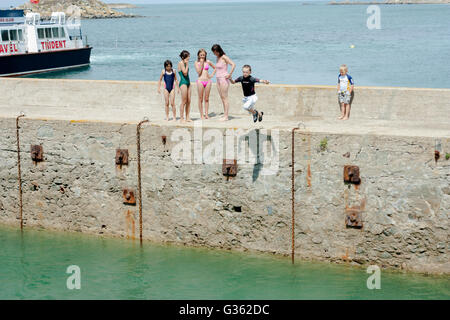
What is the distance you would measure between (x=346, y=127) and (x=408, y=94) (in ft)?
6.87

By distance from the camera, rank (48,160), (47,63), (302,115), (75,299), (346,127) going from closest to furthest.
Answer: (75,299) → (346,127) → (48,160) → (302,115) → (47,63)

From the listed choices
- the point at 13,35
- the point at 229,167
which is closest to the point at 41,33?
the point at 13,35

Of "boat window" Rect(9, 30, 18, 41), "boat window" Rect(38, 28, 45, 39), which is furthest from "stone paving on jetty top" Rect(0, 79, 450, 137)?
"boat window" Rect(38, 28, 45, 39)

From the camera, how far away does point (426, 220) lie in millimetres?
9891

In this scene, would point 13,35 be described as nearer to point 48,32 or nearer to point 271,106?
point 48,32

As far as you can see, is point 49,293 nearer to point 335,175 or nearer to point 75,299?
point 75,299

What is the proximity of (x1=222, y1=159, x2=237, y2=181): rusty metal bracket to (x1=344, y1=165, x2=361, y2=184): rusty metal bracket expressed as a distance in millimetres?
1810

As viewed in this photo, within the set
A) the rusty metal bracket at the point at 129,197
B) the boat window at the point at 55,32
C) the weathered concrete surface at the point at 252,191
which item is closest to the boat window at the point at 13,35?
the boat window at the point at 55,32

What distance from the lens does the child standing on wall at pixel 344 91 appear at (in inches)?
490

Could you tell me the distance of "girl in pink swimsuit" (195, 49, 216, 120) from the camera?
12133mm

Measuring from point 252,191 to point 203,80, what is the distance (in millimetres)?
2720

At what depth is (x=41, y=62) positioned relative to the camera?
42438 mm
